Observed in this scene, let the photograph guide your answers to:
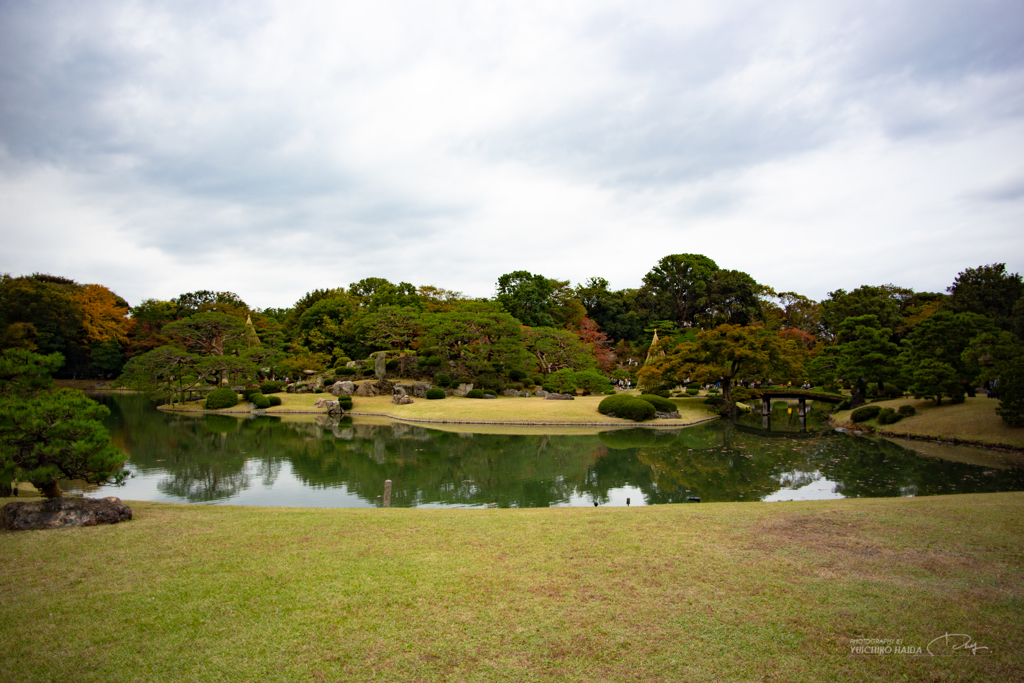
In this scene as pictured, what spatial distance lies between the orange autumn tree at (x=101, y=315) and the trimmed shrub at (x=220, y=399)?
22278mm

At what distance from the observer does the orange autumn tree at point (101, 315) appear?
44.0 meters

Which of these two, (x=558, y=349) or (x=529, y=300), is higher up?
(x=529, y=300)

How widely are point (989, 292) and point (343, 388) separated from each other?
41.0m

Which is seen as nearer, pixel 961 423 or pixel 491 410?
pixel 961 423

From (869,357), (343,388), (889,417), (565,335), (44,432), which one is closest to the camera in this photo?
(44,432)

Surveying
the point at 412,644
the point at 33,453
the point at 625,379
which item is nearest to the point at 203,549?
the point at 33,453

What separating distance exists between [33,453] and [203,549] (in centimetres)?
290

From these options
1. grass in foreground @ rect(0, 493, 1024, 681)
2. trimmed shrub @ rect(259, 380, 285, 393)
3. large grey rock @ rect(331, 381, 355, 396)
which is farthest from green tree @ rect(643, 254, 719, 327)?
grass in foreground @ rect(0, 493, 1024, 681)

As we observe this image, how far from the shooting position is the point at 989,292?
31234 millimetres

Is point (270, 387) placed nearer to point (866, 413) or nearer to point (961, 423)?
point (866, 413)

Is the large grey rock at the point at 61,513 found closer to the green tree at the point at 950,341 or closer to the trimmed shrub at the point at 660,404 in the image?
the trimmed shrub at the point at 660,404

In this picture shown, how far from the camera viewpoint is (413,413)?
28.4 meters

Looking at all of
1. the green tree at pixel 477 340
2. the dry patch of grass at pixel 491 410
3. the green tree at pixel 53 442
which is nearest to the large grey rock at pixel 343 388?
the dry patch of grass at pixel 491 410

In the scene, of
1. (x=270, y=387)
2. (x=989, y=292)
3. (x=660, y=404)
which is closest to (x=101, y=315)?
(x=270, y=387)
